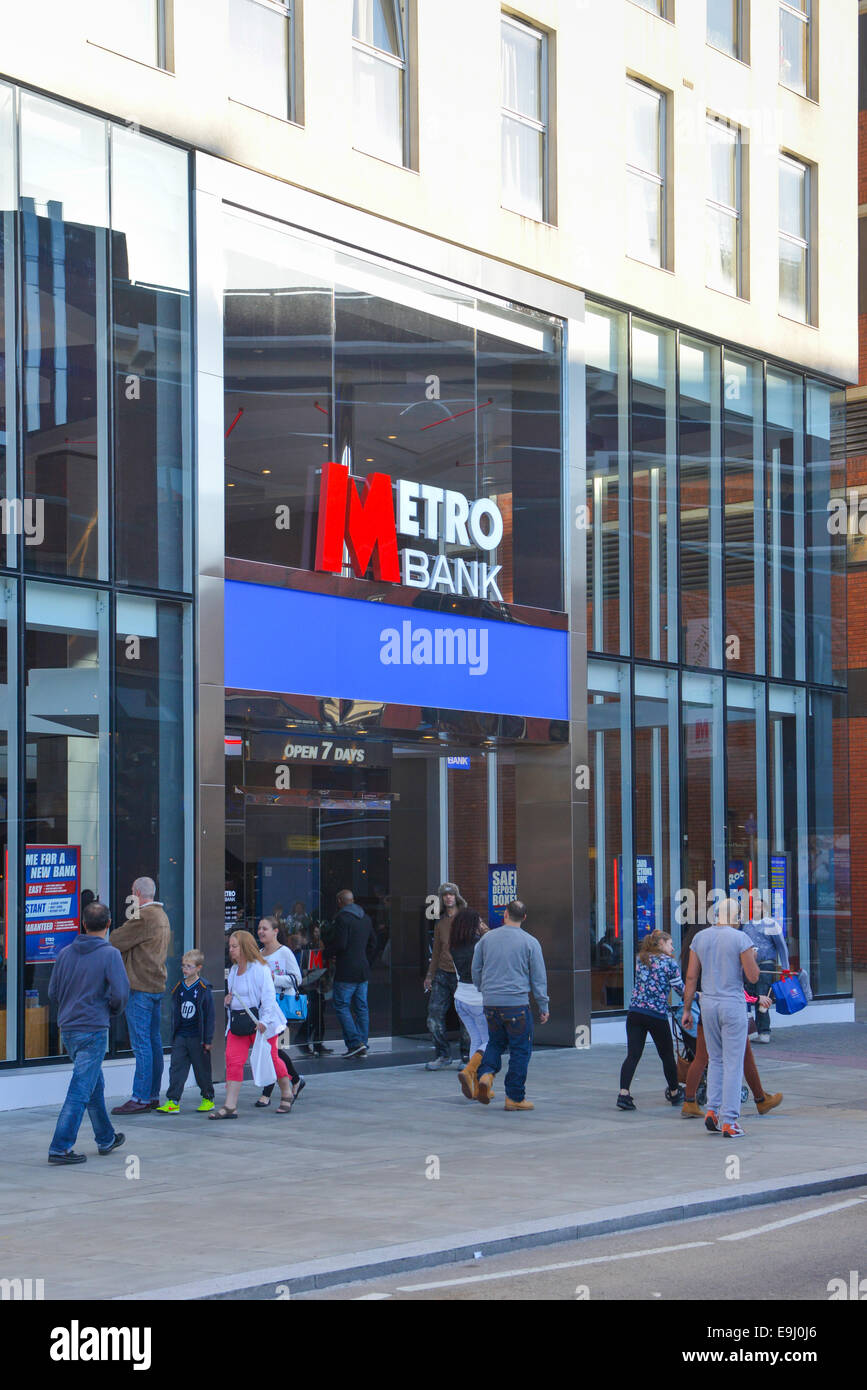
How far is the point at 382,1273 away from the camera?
28.0 feet

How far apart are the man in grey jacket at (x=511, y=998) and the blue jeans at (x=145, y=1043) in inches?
113

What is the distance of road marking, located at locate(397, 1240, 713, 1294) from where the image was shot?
8281 millimetres

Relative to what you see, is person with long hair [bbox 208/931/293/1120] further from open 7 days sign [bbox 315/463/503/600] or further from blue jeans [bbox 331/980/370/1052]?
open 7 days sign [bbox 315/463/503/600]


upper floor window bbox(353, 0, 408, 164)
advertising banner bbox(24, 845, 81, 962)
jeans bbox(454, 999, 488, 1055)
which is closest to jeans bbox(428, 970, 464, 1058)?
jeans bbox(454, 999, 488, 1055)

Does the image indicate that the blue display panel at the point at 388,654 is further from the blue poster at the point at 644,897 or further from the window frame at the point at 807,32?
the window frame at the point at 807,32

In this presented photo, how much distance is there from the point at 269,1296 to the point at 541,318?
15034mm

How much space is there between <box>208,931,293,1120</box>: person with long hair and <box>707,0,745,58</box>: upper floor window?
1589 centimetres

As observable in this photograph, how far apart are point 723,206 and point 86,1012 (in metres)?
16.4

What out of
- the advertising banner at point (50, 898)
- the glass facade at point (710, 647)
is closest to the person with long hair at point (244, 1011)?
the advertising banner at point (50, 898)

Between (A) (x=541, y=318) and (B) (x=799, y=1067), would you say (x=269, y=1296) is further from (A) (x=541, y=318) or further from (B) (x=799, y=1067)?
(A) (x=541, y=318)

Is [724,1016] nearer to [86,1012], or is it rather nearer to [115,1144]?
[115,1144]

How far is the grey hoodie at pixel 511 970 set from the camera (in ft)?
48.8
